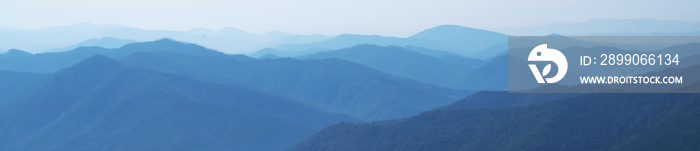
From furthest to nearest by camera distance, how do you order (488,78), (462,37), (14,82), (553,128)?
(462,37) < (488,78) < (14,82) < (553,128)

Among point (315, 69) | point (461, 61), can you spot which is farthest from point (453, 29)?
point (315, 69)

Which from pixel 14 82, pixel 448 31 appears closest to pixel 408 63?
pixel 14 82

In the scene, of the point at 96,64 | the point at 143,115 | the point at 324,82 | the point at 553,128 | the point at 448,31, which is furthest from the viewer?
the point at 448,31

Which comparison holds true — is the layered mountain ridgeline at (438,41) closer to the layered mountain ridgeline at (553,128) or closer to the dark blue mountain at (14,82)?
the dark blue mountain at (14,82)

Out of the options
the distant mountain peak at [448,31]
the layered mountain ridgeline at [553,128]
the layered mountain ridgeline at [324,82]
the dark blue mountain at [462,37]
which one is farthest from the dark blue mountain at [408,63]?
the distant mountain peak at [448,31]

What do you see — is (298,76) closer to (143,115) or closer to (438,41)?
(143,115)

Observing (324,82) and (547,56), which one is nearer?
(547,56)

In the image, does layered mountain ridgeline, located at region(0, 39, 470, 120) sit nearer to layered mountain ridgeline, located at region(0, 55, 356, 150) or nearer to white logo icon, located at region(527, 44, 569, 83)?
layered mountain ridgeline, located at region(0, 55, 356, 150)
